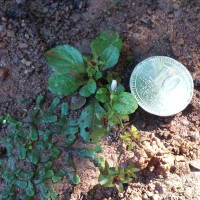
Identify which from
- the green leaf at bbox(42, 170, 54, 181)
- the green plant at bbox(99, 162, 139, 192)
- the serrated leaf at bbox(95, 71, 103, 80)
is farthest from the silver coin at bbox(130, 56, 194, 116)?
the green leaf at bbox(42, 170, 54, 181)

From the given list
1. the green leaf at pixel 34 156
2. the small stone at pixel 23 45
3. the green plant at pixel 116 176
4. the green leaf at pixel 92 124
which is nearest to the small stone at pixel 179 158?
the green plant at pixel 116 176

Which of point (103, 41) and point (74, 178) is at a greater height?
point (103, 41)

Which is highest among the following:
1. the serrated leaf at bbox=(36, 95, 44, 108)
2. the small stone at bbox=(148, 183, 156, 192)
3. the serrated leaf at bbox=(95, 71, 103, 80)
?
the serrated leaf at bbox=(95, 71, 103, 80)

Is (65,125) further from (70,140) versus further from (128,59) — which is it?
(128,59)

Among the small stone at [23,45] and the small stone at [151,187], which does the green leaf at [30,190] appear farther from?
the small stone at [23,45]

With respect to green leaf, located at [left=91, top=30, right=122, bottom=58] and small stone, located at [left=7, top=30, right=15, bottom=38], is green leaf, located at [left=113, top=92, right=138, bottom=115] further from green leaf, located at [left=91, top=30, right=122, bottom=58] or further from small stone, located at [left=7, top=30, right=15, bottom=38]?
small stone, located at [left=7, top=30, right=15, bottom=38]

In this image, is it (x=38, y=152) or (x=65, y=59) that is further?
(x=65, y=59)

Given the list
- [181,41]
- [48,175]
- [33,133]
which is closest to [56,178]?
[48,175]
